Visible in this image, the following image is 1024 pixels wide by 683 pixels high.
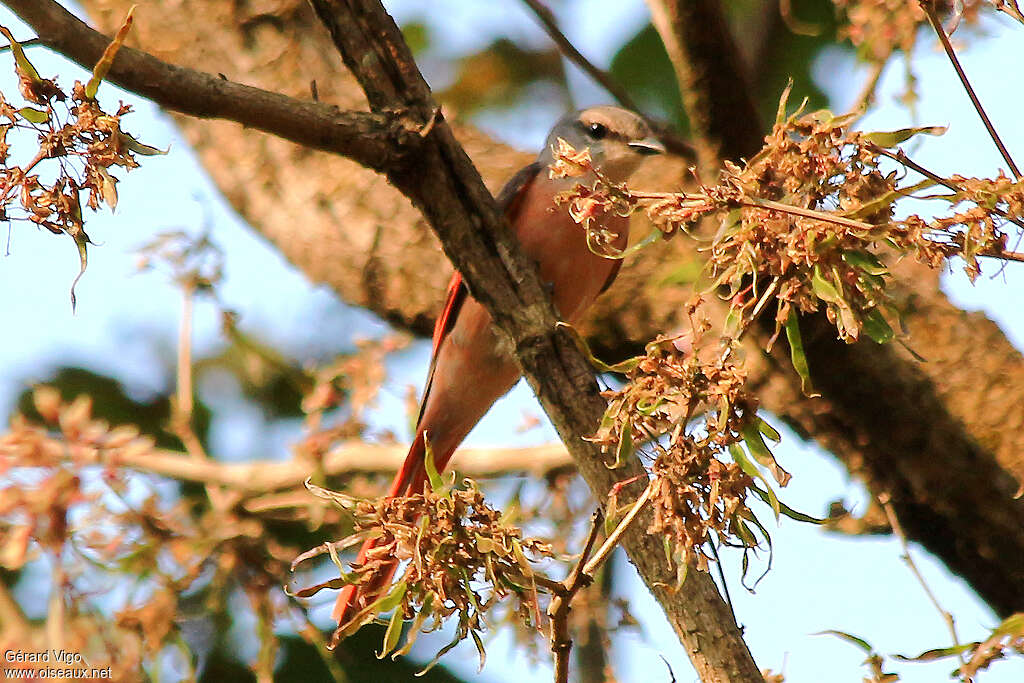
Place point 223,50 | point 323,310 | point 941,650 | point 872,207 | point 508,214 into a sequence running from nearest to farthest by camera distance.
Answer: point 872,207
point 941,650
point 508,214
point 223,50
point 323,310

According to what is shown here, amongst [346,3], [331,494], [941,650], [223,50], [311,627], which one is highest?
[223,50]

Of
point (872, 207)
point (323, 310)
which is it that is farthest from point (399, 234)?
point (872, 207)

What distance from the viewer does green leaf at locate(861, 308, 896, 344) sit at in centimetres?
181

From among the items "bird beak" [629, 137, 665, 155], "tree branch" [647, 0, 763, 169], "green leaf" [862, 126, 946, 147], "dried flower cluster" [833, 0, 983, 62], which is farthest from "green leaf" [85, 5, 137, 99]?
"bird beak" [629, 137, 665, 155]

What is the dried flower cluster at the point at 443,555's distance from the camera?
1.82 meters

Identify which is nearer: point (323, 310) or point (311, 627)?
point (311, 627)

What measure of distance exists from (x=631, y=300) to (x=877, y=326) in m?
2.55

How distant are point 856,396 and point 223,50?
3297mm

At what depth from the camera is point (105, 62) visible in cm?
186

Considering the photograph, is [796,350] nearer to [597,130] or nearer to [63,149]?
[63,149]

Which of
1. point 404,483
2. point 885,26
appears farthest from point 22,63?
point 885,26

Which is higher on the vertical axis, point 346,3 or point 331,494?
point 346,3

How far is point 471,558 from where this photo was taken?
1841 mm

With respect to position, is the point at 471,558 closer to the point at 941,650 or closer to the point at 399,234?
the point at 941,650
